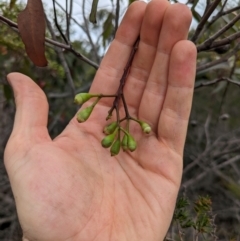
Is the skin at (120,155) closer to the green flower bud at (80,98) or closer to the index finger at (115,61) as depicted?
the index finger at (115,61)

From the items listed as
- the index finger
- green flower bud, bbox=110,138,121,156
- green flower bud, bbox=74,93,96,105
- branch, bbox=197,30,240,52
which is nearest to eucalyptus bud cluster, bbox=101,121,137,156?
green flower bud, bbox=110,138,121,156

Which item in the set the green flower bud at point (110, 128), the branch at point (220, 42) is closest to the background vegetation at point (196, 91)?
the branch at point (220, 42)

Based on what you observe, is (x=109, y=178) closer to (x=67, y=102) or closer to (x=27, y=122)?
(x=27, y=122)

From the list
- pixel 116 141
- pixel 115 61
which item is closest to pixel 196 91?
pixel 115 61

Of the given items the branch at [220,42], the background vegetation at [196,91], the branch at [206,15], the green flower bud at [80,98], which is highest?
the branch at [206,15]

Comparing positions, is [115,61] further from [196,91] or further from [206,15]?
[196,91]

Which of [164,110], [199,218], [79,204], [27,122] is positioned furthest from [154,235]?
[27,122]
